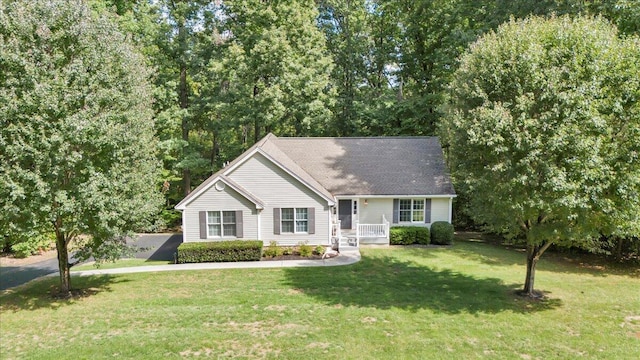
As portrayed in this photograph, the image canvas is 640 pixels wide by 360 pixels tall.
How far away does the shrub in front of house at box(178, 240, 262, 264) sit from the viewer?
17344 mm

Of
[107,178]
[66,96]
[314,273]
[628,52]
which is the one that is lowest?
[314,273]

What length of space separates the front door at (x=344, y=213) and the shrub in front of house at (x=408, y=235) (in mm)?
2661

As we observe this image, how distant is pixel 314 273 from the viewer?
604 inches

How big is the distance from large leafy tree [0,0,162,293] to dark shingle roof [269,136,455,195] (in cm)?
1186

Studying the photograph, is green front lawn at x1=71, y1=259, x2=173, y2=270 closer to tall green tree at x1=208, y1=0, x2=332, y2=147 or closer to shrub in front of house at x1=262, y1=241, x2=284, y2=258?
shrub in front of house at x1=262, y1=241, x2=284, y2=258

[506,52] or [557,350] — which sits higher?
[506,52]

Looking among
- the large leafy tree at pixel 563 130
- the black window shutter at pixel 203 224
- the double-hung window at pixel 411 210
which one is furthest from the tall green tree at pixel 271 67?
the large leafy tree at pixel 563 130

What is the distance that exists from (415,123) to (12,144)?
83.4ft

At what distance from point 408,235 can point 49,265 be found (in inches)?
721

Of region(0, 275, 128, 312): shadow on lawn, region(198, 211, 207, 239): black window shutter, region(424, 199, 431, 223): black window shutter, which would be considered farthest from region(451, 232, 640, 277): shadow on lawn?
region(0, 275, 128, 312): shadow on lawn

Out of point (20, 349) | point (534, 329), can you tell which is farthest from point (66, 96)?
point (534, 329)

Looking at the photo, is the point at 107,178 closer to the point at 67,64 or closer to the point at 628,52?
the point at 67,64

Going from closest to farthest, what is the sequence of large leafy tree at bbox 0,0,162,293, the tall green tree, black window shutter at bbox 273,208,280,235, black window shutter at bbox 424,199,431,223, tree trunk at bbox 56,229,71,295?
large leafy tree at bbox 0,0,162,293, tree trunk at bbox 56,229,71,295, black window shutter at bbox 273,208,280,235, black window shutter at bbox 424,199,431,223, the tall green tree

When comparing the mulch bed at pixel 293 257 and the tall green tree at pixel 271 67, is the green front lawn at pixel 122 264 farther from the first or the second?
the tall green tree at pixel 271 67
